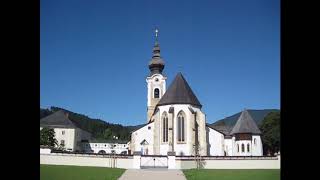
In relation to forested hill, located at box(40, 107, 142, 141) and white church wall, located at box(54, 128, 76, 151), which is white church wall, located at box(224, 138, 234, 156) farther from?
forested hill, located at box(40, 107, 142, 141)

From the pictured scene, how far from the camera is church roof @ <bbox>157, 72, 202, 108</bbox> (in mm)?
49312

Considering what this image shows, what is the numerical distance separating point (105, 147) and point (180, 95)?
46.4 m

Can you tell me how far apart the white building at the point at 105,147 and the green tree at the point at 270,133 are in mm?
32272

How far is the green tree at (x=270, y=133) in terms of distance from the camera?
186 feet

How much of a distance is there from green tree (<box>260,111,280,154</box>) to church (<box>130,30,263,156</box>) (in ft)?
10.6

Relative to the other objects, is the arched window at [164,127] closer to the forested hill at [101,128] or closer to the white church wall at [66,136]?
the white church wall at [66,136]

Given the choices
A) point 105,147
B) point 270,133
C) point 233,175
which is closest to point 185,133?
point 270,133

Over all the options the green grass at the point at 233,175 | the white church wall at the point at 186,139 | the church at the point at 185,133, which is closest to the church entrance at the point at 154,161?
the church at the point at 185,133

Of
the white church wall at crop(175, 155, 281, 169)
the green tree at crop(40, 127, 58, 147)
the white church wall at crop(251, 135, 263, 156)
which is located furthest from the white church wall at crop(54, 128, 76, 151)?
the white church wall at crop(175, 155, 281, 169)

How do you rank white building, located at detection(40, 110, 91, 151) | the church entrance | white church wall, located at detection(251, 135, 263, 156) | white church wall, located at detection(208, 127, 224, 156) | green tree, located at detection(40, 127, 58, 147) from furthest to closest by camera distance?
white building, located at detection(40, 110, 91, 151)
green tree, located at detection(40, 127, 58, 147)
white church wall, located at detection(251, 135, 263, 156)
white church wall, located at detection(208, 127, 224, 156)
the church entrance

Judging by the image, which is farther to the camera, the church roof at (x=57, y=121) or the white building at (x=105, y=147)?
the white building at (x=105, y=147)
